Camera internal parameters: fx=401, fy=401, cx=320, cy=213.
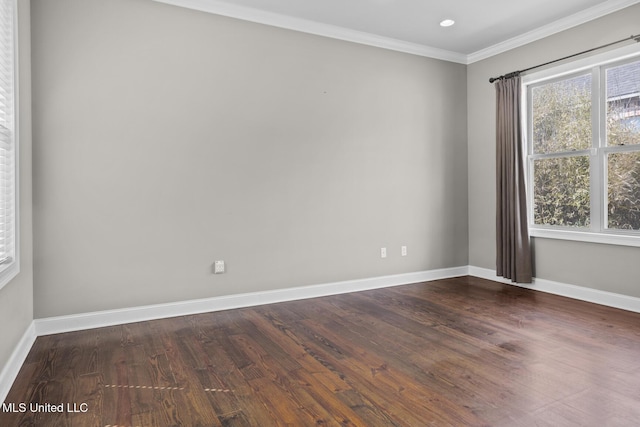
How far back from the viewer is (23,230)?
2723 millimetres

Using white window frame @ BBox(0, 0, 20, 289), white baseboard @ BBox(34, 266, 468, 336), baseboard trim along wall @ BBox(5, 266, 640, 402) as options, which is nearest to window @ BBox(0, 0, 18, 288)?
white window frame @ BBox(0, 0, 20, 289)

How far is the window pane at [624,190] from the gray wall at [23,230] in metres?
4.83

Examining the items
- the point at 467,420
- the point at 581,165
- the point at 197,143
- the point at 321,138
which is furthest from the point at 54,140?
the point at 581,165

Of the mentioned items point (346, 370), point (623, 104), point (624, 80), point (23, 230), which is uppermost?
point (624, 80)

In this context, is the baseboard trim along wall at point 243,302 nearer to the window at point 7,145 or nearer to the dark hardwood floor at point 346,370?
the dark hardwood floor at point 346,370

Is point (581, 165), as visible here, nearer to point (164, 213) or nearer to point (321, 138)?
point (321, 138)

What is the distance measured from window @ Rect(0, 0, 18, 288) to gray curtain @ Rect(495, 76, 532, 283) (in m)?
4.49

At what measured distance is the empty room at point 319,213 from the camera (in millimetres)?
2254

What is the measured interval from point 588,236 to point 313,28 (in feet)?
11.3

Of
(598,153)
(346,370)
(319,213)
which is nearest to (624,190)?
(598,153)

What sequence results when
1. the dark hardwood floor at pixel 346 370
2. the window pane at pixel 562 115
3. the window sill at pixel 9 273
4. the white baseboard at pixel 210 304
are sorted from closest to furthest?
the dark hardwood floor at pixel 346 370 → the window sill at pixel 9 273 → the white baseboard at pixel 210 304 → the window pane at pixel 562 115

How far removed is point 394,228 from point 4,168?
11.9 ft

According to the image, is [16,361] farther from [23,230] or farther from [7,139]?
[7,139]

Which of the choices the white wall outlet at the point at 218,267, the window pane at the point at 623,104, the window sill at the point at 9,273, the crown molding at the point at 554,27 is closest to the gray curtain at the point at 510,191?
the crown molding at the point at 554,27
